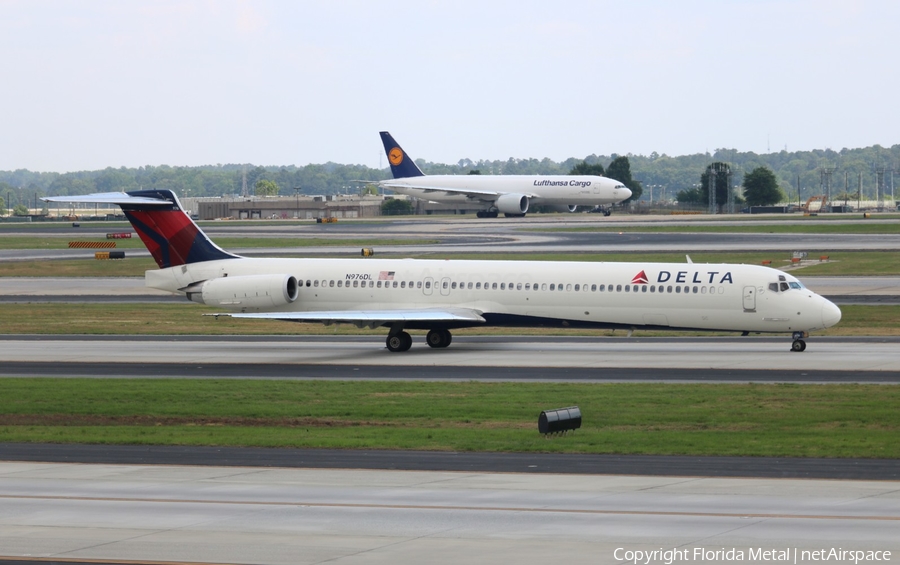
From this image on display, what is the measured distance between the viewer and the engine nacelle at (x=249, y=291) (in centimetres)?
4350

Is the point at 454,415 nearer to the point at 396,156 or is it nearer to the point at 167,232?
the point at 167,232

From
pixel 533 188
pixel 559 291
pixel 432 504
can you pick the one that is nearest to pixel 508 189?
pixel 533 188

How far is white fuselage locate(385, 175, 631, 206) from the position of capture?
13025 centimetres

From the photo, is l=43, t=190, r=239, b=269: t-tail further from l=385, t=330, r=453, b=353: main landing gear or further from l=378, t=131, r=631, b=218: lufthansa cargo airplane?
l=378, t=131, r=631, b=218: lufthansa cargo airplane

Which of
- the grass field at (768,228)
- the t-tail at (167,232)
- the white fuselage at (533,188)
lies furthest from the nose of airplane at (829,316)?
the white fuselage at (533,188)

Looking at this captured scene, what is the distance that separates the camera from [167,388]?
33.2 metres

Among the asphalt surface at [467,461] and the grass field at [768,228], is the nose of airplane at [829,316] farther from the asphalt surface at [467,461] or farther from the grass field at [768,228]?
the grass field at [768,228]

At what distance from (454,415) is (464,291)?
1459 centimetres

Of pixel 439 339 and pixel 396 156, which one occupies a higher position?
pixel 396 156

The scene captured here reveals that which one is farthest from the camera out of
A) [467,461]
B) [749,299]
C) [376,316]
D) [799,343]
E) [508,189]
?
[508,189]

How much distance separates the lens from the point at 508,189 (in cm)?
13562

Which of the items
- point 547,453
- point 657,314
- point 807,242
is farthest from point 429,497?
point 807,242
